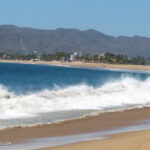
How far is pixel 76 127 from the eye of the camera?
15.4 meters

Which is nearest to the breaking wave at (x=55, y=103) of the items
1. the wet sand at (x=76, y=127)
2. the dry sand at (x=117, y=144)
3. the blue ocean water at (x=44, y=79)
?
the wet sand at (x=76, y=127)

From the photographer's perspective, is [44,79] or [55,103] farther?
[44,79]

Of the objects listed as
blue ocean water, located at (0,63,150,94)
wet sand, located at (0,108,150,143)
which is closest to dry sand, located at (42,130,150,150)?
wet sand, located at (0,108,150,143)

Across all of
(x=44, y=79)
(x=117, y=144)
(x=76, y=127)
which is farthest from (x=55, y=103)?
(x=44, y=79)

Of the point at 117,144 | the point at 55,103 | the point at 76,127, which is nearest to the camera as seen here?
the point at 117,144

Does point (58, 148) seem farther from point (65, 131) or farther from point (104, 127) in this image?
point (104, 127)

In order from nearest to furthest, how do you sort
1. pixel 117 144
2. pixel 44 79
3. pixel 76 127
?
pixel 117 144, pixel 76 127, pixel 44 79

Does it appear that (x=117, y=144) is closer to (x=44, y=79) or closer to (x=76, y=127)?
(x=76, y=127)

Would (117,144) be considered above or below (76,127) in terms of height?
above

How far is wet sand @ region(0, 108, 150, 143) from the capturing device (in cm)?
1339

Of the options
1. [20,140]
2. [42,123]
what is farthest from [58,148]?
[42,123]

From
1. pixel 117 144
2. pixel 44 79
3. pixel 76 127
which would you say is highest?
pixel 117 144

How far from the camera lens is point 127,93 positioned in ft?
98.2

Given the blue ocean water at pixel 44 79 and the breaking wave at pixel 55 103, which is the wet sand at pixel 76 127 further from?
the blue ocean water at pixel 44 79
